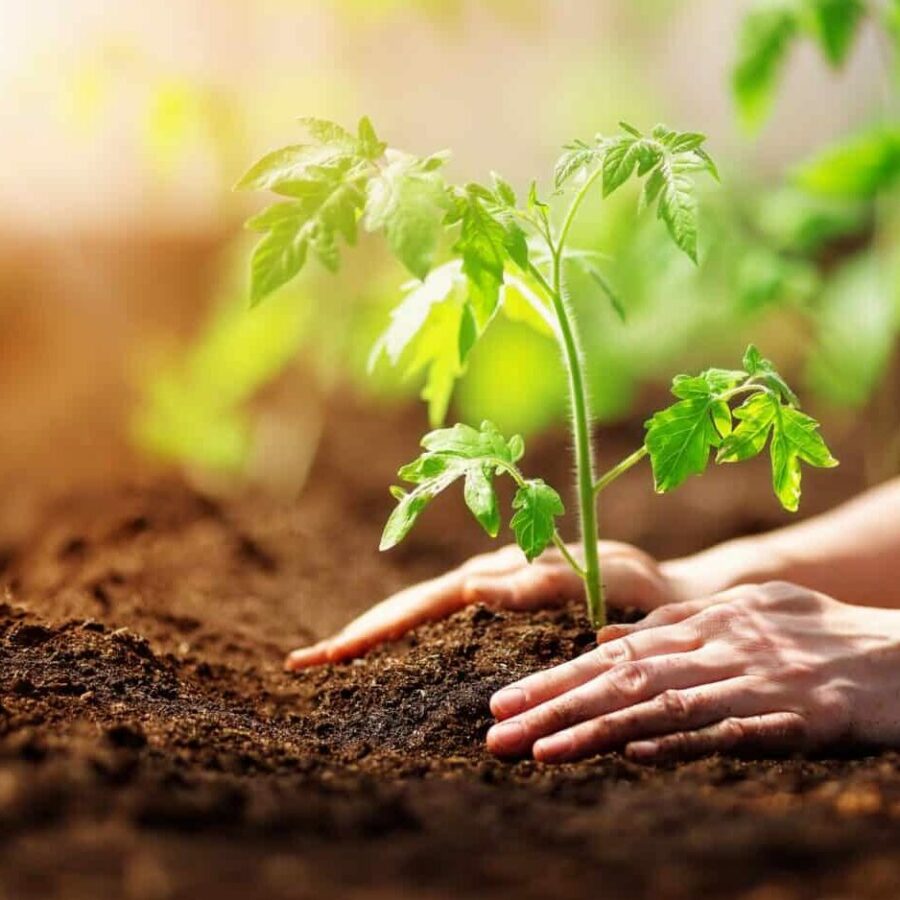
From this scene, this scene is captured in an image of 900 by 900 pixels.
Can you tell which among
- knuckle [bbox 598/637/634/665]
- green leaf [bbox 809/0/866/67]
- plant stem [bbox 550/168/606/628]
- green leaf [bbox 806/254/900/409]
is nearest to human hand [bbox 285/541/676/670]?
plant stem [bbox 550/168/606/628]

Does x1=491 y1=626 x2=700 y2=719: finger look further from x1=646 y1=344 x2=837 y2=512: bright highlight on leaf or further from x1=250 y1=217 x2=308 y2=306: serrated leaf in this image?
x1=250 y1=217 x2=308 y2=306: serrated leaf

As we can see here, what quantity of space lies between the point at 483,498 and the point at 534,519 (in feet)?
0.28

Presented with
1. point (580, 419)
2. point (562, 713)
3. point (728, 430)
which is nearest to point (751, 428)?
point (728, 430)

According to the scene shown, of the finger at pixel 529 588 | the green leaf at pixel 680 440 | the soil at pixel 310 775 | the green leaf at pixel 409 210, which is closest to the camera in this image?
the soil at pixel 310 775

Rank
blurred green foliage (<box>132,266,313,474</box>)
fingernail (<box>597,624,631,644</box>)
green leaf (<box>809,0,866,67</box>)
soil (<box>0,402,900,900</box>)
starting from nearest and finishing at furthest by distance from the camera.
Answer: soil (<box>0,402,900,900</box>) < fingernail (<box>597,624,631,644</box>) < green leaf (<box>809,0,866,67</box>) < blurred green foliage (<box>132,266,313,474</box>)

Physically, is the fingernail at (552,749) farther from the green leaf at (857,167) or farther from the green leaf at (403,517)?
the green leaf at (857,167)

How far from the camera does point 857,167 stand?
105 inches

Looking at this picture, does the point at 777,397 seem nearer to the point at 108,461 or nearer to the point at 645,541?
the point at 645,541

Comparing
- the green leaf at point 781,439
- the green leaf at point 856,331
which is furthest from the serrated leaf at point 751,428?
the green leaf at point 856,331

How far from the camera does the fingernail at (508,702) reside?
165cm

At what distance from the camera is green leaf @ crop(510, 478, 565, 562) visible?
5.22 feet

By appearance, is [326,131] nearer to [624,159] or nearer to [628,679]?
[624,159]

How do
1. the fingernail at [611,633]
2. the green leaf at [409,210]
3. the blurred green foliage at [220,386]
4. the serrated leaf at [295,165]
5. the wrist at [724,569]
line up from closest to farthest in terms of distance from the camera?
1. the green leaf at [409,210]
2. the serrated leaf at [295,165]
3. the fingernail at [611,633]
4. the wrist at [724,569]
5. the blurred green foliage at [220,386]

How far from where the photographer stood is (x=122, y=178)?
6047mm
